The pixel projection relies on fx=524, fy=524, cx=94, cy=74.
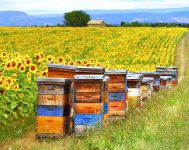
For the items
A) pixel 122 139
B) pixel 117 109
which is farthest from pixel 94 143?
pixel 117 109

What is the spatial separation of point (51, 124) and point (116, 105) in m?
2.21

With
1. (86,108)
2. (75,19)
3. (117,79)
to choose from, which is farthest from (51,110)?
(75,19)

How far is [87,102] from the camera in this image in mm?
9375

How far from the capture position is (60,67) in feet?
35.8

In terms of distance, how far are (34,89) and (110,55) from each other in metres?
29.2

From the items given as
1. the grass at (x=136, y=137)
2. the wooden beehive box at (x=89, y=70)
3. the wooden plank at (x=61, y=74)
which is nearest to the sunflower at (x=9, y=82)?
the wooden plank at (x=61, y=74)

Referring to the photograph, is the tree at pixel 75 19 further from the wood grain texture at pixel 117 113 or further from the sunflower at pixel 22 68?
the wood grain texture at pixel 117 113

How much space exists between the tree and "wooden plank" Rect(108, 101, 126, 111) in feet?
356

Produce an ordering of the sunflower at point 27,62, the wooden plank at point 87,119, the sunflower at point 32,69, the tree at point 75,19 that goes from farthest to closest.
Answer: the tree at point 75,19 → the sunflower at point 27,62 → the sunflower at point 32,69 → the wooden plank at point 87,119

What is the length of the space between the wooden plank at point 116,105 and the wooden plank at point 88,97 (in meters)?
1.67

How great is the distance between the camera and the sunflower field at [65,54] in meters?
11.6

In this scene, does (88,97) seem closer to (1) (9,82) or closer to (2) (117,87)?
(2) (117,87)

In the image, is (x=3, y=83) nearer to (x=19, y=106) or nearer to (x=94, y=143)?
(x=19, y=106)

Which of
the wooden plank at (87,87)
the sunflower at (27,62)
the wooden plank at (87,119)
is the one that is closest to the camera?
the wooden plank at (87,119)
